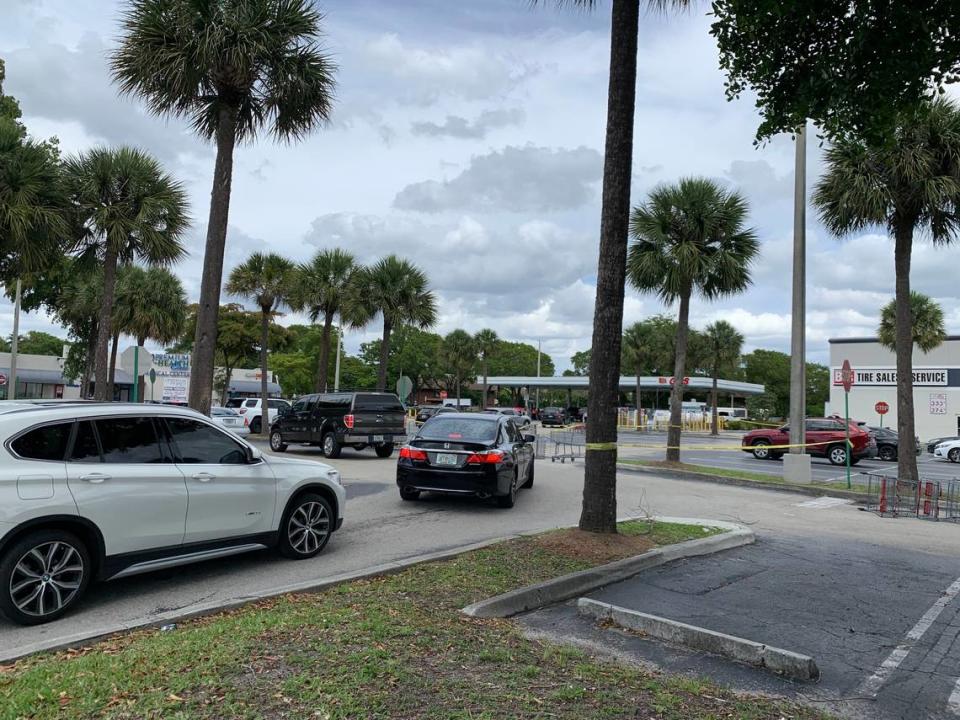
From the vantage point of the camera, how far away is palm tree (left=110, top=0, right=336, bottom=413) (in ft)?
39.3

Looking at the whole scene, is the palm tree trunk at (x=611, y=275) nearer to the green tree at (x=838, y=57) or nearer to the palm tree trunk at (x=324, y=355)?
the green tree at (x=838, y=57)

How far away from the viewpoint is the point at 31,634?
16.8 ft

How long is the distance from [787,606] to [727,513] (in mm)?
6397

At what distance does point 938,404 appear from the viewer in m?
46.7

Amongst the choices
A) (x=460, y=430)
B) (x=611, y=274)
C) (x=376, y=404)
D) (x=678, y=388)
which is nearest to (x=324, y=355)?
(x=376, y=404)

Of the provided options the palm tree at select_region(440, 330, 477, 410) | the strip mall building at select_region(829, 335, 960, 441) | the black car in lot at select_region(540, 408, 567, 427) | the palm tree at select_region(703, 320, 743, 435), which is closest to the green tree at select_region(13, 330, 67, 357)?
the palm tree at select_region(440, 330, 477, 410)

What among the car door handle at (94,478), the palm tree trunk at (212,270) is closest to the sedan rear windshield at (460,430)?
the palm tree trunk at (212,270)

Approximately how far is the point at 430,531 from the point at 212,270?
6.27 metres

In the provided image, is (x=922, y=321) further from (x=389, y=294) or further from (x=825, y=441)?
(x=389, y=294)

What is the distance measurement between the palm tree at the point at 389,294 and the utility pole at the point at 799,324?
17.7m

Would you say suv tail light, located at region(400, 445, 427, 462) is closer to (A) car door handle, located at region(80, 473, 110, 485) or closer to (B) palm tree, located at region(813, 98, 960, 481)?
(A) car door handle, located at region(80, 473, 110, 485)

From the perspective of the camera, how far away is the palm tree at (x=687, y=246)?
20.5 metres

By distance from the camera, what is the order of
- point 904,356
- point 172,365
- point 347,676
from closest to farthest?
point 347,676 → point 904,356 → point 172,365

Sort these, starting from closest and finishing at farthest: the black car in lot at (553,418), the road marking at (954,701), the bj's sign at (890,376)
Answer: the road marking at (954,701)
the bj's sign at (890,376)
the black car in lot at (553,418)
